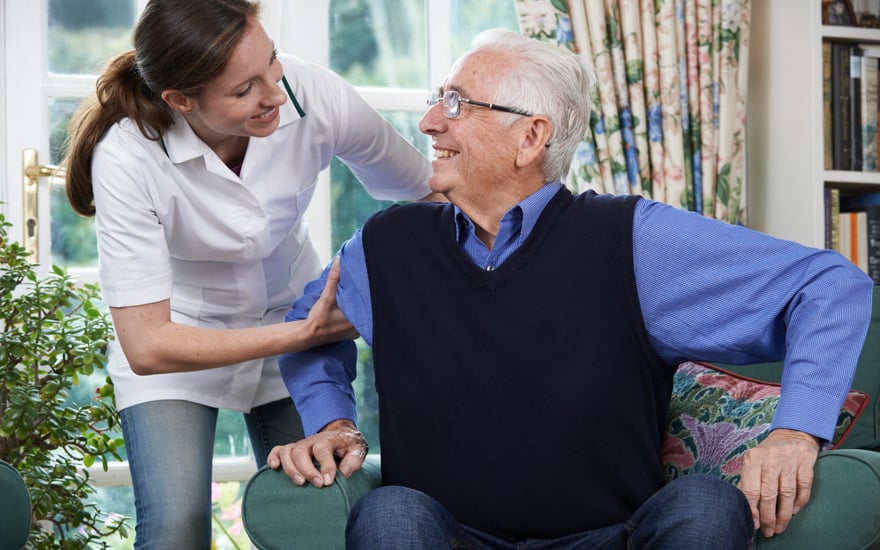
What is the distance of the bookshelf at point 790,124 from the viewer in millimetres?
2869

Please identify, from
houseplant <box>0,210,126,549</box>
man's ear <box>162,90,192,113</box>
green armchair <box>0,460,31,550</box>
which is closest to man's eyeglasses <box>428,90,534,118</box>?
man's ear <box>162,90,192,113</box>

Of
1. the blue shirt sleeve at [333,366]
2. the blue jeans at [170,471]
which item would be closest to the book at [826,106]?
the blue shirt sleeve at [333,366]

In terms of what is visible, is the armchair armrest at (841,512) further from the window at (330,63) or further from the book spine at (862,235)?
→ the window at (330,63)

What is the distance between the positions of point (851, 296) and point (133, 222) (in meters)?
1.16

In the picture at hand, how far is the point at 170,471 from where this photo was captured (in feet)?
5.58

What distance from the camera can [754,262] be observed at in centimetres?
152

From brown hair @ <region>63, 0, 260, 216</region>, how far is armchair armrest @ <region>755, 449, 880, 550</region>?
3.64 feet

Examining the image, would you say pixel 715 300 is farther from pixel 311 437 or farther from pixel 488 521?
pixel 311 437

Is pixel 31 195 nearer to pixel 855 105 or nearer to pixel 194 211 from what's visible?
pixel 194 211

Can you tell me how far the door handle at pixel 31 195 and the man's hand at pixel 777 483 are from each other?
216cm

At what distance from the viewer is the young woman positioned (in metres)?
1.63

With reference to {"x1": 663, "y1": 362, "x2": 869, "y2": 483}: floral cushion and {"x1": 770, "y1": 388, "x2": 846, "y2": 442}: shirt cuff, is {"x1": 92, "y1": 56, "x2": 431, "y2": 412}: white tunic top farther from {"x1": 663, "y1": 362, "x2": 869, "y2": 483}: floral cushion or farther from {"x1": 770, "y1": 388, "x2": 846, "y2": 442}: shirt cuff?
{"x1": 770, "y1": 388, "x2": 846, "y2": 442}: shirt cuff

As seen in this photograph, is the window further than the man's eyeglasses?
Yes

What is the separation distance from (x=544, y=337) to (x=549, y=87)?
1.52ft
